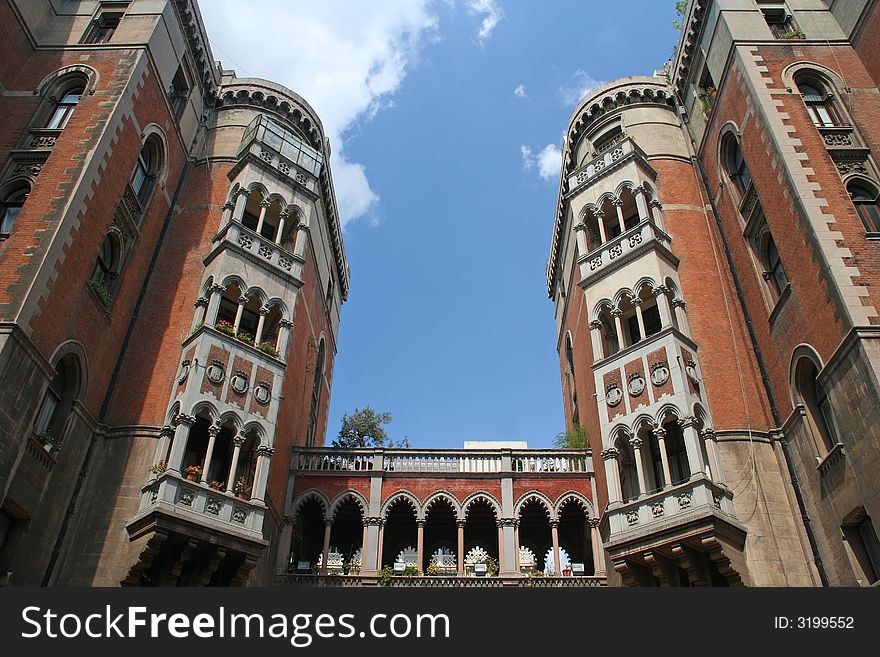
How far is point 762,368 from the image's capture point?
84.6 ft

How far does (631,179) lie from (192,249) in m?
19.0

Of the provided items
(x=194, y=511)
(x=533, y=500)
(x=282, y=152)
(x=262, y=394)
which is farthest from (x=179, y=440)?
(x=282, y=152)

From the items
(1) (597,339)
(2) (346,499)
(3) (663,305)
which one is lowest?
(2) (346,499)

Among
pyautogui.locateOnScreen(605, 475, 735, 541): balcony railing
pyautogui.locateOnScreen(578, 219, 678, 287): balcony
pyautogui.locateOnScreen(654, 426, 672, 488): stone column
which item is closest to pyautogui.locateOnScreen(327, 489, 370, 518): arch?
pyautogui.locateOnScreen(605, 475, 735, 541): balcony railing

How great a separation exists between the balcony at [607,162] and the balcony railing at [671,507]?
15335 millimetres

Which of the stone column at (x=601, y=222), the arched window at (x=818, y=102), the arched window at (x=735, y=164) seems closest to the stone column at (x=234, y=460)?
the stone column at (x=601, y=222)

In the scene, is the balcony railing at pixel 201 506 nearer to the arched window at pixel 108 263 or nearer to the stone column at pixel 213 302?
the stone column at pixel 213 302

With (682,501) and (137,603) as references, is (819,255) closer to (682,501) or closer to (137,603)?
(682,501)

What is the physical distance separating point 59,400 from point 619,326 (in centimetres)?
1997

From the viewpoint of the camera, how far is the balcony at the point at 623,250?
28.4m

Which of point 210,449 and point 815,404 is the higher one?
point 815,404

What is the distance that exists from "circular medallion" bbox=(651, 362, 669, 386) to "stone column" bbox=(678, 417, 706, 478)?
1740mm

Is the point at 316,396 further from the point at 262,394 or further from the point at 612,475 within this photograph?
the point at 612,475

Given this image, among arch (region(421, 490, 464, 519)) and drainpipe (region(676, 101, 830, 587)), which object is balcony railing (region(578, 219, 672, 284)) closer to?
drainpipe (region(676, 101, 830, 587))
